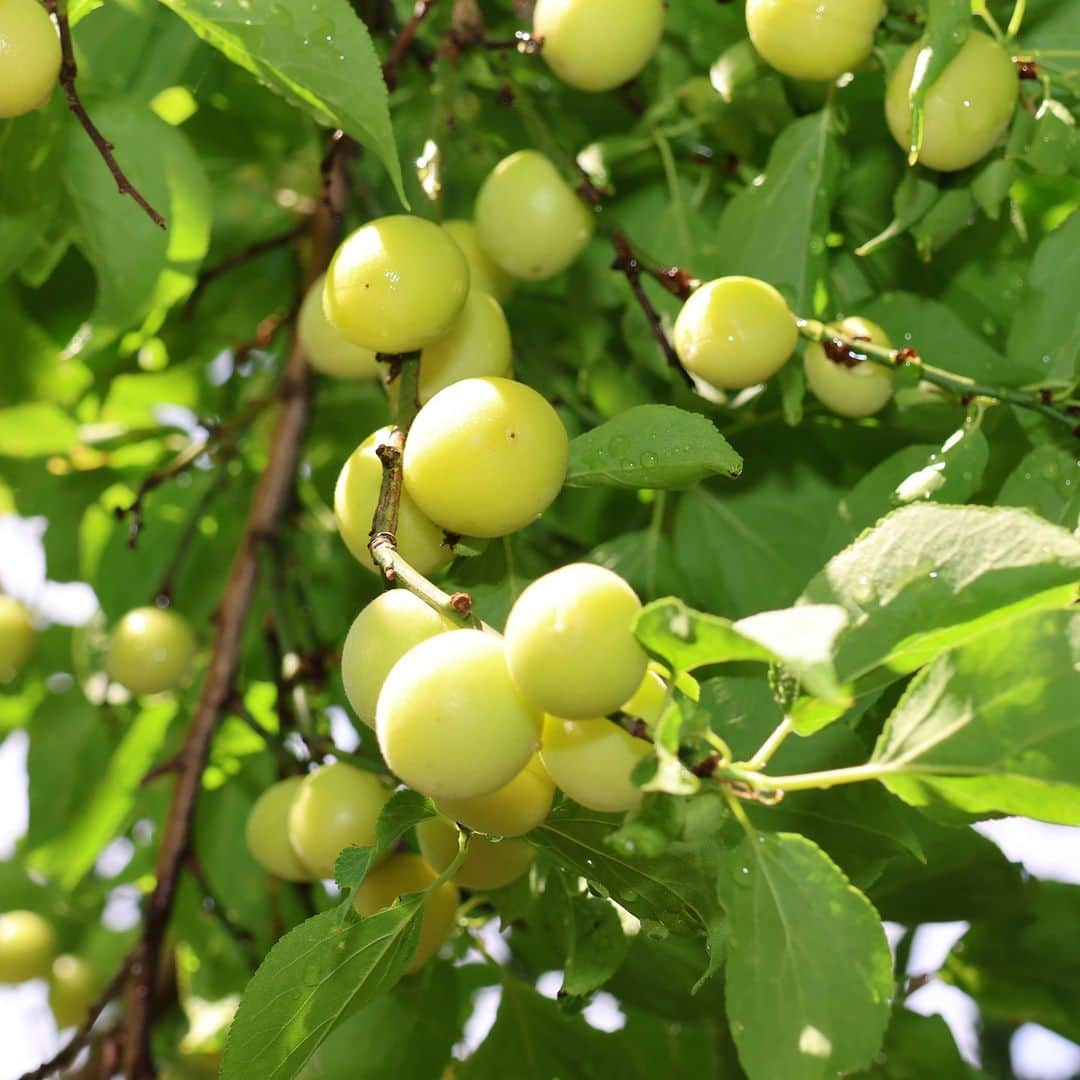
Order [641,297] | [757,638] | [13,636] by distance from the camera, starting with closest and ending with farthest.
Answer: [757,638], [641,297], [13,636]

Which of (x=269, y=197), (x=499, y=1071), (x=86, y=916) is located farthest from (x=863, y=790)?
(x=86, y=916)

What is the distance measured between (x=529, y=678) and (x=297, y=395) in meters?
0.64

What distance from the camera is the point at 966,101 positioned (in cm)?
65

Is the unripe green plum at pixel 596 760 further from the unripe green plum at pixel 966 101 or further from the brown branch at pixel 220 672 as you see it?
the brown branch at pixel 220 672

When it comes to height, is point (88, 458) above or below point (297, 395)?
below

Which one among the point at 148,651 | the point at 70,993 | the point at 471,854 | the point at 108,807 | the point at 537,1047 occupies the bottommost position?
the point at 70,993

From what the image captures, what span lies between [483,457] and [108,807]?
2.80ft

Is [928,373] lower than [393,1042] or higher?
higher

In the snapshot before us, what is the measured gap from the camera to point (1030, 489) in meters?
A: 0.62

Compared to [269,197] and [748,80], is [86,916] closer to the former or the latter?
[269,197]

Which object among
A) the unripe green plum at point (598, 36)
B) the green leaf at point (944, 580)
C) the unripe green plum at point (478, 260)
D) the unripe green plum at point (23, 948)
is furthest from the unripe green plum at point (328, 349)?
the unripe green plum at point (23, 948)

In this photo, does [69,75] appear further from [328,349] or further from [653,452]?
[653,452]

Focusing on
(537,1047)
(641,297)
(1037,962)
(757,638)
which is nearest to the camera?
(757,638)

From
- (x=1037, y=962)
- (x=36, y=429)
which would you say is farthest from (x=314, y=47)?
(x=1037, y=962)
